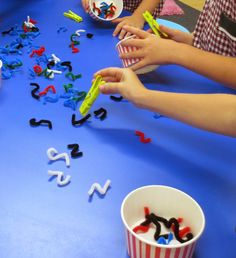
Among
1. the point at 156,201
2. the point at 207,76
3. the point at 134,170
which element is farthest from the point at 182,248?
the point at 207,76

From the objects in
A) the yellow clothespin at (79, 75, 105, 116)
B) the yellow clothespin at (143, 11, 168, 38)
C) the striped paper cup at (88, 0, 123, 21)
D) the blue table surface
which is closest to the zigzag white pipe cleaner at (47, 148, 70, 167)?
the blue table surface

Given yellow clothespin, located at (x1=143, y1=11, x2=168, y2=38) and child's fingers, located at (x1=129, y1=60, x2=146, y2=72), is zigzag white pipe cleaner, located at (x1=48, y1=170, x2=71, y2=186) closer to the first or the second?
child's fingers, located at (x1=129, y1=60, x2=146, y2=72)

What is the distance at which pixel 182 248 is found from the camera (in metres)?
0.41

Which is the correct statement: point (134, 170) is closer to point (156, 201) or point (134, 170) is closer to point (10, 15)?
point (156, 201)

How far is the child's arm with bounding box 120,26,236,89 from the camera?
2.44 feet

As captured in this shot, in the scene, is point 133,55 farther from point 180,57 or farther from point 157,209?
point 157,209

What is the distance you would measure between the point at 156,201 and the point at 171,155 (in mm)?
138

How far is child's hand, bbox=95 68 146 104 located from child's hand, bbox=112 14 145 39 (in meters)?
0.26

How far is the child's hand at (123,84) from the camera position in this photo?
660mm

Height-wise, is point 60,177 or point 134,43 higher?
point 134,43

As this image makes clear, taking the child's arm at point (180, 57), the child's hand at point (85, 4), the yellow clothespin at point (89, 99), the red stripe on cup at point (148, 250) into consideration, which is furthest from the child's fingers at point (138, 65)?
the red stripe on cup at point (148, 250)

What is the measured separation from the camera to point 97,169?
585mm

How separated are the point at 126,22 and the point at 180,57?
11.1 inches

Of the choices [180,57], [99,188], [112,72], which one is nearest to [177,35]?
[180,57]
